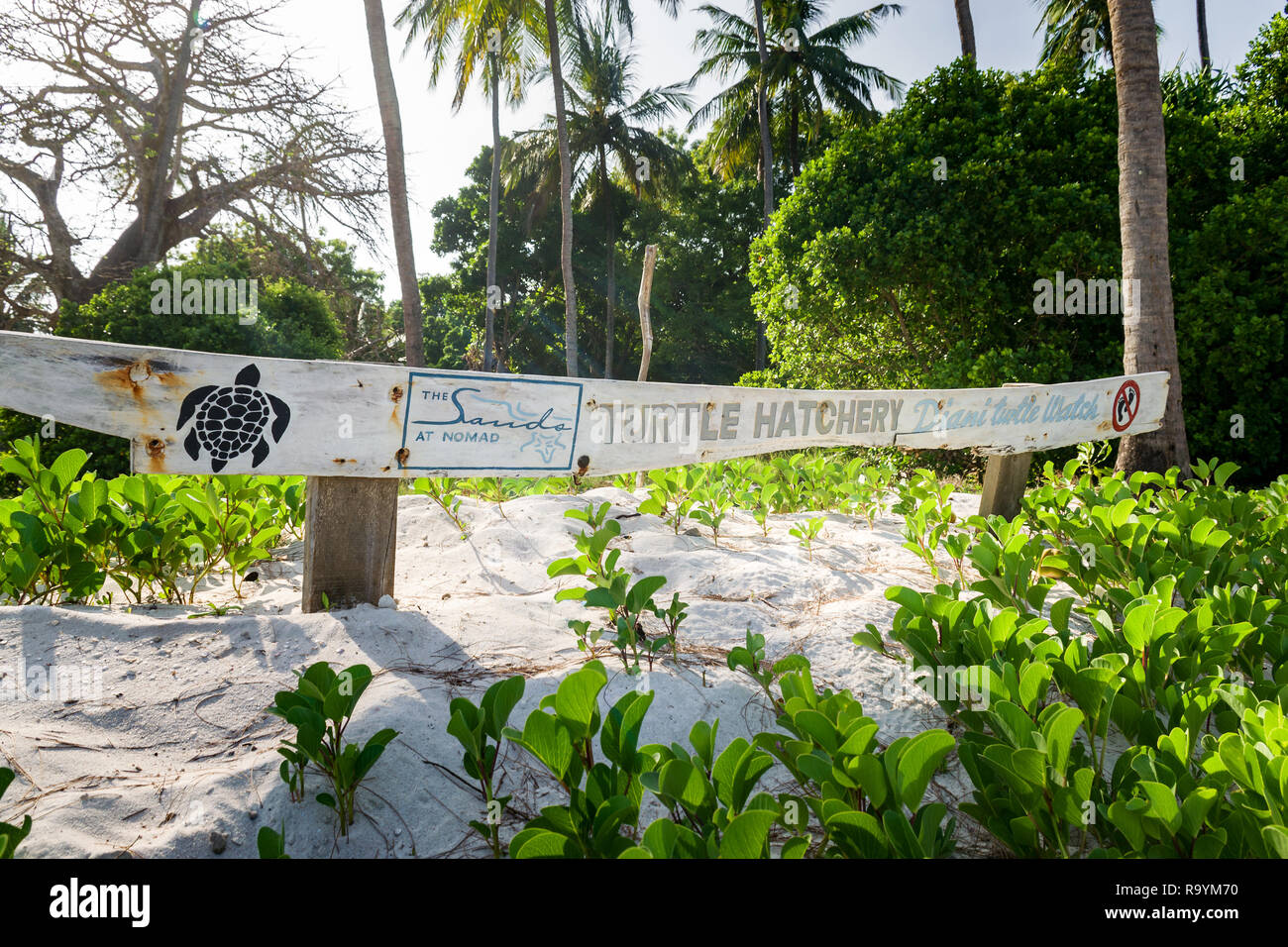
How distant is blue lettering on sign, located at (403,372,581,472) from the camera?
2.28 metres

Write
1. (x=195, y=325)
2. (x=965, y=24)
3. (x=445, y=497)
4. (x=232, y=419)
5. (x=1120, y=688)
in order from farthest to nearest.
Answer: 1. (x=965, y=24)
2. (x=195, y=325)
3. (x=445, y=497)
4. (x=232, y=419)
5. (x=1120, y=688)

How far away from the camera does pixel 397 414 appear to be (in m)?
2.23

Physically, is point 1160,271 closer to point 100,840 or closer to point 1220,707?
point 1220,707

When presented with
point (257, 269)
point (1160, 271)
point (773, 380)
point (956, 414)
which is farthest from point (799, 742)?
point (257, 269)

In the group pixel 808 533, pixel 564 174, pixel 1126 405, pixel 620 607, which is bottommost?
pixel 620 607

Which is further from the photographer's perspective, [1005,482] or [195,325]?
[195,325]

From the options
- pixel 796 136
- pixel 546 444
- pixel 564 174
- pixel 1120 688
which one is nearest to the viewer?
pixel 1120 688

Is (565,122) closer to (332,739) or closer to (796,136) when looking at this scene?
(796,136)

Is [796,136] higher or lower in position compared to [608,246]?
higher

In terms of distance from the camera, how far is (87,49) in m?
9.41

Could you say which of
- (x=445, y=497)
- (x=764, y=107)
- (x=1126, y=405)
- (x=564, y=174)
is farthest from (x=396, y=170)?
(x=764, y=107)

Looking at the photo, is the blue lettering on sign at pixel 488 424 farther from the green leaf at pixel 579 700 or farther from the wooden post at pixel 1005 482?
the wooden post at pixel 1005 482
